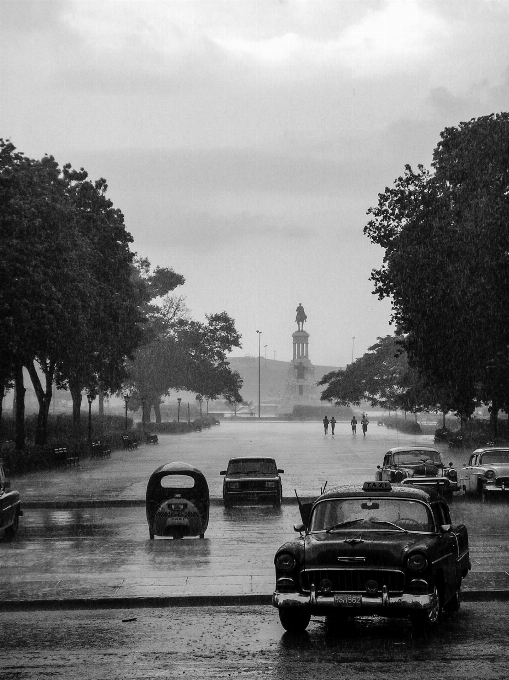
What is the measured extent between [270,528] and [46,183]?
31.7 meters

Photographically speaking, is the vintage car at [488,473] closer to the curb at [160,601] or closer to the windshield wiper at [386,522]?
the curb at [160,601]

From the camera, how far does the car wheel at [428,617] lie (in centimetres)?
1146

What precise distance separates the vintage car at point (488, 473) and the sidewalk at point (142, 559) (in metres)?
0.94

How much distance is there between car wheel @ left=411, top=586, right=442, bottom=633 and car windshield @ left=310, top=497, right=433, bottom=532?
2.71 ft

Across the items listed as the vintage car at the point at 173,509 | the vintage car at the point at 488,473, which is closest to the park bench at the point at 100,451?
the vintage car at the point at 488,473

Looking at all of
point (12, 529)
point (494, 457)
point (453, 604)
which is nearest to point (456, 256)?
point (494, 457)

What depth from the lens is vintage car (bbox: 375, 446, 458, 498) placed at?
2908 centimetres

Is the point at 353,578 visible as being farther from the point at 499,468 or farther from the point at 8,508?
the point at 499,468

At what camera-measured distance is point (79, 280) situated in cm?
5078

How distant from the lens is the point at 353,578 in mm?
11594

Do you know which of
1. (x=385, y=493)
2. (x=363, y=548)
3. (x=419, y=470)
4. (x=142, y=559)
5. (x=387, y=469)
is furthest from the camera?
(x=387, y=469)

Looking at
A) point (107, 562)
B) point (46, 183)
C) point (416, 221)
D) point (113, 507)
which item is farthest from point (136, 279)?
point (107, 562)

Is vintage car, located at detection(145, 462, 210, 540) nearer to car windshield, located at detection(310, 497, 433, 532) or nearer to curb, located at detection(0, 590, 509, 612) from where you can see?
curb, located at detection(0, 590, 509, 612)

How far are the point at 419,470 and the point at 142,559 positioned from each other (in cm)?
1321
